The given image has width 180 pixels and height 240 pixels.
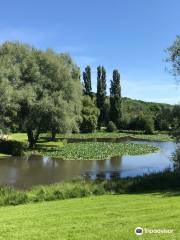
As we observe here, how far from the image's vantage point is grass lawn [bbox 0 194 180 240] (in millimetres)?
8844

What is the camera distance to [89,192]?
18.8 metres

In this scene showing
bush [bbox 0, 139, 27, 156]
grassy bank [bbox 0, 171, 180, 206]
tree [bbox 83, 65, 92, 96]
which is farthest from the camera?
tree [bbox 83, 65, 92, 96]

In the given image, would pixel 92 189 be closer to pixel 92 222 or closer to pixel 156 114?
pixel 92 222

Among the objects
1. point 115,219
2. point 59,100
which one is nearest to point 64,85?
point 59,100

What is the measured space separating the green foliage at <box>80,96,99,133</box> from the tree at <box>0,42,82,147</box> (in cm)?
2947

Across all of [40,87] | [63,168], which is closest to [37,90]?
[40,87]

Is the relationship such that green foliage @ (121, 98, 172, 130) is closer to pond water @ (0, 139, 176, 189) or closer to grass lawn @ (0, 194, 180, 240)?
pond water @ (0, 139, 176, 189)

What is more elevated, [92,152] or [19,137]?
[19,137]

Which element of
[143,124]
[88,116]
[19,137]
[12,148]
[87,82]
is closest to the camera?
[12,148]

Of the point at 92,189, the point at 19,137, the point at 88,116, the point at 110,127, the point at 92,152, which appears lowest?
the point at 92,189

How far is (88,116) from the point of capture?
83.4 metres

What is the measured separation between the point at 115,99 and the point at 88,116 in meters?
14.5

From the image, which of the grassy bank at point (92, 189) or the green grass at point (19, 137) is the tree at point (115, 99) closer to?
the green grass at point (19, 137)

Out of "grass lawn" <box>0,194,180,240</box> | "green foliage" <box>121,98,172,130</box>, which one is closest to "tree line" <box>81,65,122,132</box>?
"green foliage" <box>121,98,172,130</box>
